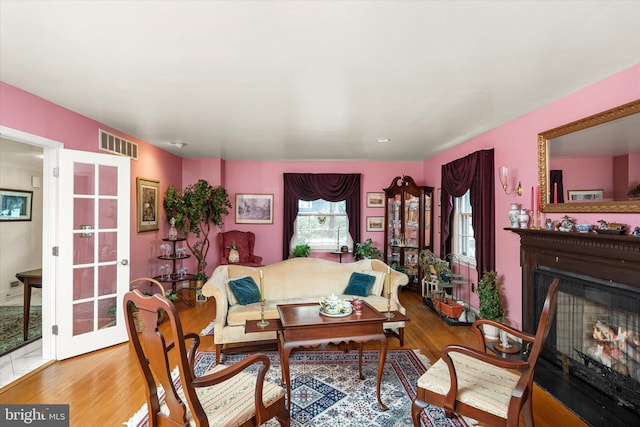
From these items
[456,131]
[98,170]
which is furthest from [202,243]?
[456,131]

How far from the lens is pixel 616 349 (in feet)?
7.97

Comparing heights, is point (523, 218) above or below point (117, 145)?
below

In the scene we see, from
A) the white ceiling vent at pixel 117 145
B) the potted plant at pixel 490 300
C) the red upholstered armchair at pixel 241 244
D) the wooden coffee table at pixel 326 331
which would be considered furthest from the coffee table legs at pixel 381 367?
the white ceiling vent at pixel 117 145

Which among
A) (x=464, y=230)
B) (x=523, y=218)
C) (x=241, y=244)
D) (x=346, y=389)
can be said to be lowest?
(x=346, y=389)

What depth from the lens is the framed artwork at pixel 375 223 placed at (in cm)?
655

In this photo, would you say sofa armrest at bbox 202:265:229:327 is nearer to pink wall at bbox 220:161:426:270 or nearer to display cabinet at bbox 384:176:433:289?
pink wall at bbox 220:161:426:270

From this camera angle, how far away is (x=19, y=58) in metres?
2.19

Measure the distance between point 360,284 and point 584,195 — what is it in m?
2.36

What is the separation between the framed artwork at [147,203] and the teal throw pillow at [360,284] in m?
3.10

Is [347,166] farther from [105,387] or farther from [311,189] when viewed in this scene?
[105,387]

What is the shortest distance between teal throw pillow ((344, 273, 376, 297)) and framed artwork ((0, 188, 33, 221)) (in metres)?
5.27

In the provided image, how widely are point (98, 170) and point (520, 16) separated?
12.8 ft

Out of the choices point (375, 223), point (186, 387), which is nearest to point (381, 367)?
point (186, 387)

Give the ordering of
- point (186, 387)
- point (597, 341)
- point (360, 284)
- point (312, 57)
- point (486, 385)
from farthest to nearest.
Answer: point (360, 284) → point (597, 341) → point (312, 57) → point (486, 385) → point (186, 387)
